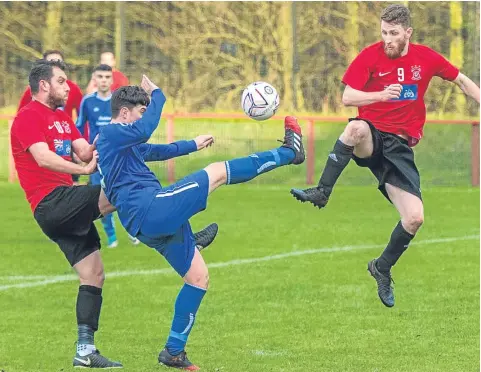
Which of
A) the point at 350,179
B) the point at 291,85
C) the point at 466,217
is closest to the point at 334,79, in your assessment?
the point at 291,85

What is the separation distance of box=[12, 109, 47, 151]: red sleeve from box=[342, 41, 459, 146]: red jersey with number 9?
92.0 inches

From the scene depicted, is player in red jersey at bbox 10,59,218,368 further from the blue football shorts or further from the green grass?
the blue football shorts

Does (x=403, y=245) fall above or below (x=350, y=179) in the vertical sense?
above

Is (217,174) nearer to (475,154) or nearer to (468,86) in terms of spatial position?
(468,86)

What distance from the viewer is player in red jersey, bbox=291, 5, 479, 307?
9000 mm

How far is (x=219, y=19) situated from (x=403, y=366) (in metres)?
18.8

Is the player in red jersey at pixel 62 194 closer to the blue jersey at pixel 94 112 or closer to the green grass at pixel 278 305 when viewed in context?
the green grass at pixel 278 305

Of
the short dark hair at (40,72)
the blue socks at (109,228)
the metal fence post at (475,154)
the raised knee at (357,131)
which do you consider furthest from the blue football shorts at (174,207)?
the metal fence post at (475,154)

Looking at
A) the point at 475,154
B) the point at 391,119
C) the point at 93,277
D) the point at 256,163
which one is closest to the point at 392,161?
the point at 391,119

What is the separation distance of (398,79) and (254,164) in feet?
4.96

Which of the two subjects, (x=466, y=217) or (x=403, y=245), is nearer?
(x=403, y=245)

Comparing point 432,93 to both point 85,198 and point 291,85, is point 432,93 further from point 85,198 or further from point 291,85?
point 85,198

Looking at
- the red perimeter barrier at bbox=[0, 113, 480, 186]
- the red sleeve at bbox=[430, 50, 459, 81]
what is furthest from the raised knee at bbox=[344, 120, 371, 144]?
the red perimeter barrier at bbox=[0, 113, 480, 186]

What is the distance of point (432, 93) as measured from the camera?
84.3ft
